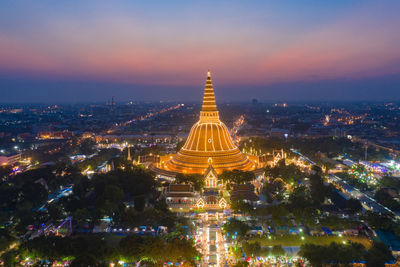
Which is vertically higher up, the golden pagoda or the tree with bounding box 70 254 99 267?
the golden pagoda

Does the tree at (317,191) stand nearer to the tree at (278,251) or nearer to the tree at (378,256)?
the tree at (378,256)

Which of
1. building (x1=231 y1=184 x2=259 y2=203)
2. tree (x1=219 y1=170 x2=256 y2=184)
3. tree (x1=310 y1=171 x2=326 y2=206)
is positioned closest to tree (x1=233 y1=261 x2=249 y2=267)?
building (x1=231 y1=184 x2=259 y2=203)

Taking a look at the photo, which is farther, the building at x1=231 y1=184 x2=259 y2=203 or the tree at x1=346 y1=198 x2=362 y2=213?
the building at x1=231 y1=184 x2=259 y2=203

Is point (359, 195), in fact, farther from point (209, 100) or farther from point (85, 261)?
point (85, 261)

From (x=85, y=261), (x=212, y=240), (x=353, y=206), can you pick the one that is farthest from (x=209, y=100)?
(x=85, y=261)

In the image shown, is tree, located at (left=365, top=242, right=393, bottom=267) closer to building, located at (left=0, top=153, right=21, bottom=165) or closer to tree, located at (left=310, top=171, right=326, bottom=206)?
tree, located at (left=310, top=171, right=326, bottom=206)

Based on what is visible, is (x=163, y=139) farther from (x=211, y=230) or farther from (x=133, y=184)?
(x=211, y=230)

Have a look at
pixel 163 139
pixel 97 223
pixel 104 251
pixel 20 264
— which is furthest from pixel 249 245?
pixel 163 139
